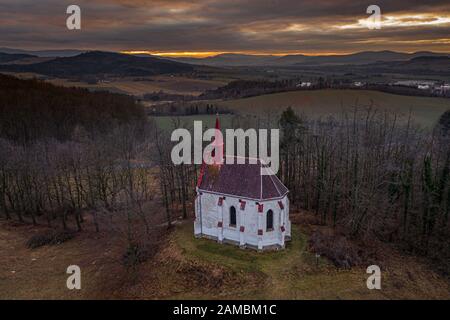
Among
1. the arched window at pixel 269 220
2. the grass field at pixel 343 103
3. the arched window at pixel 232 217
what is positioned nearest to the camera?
the arched window at pixel 269 220

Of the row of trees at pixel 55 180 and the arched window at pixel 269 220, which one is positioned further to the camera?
the row of trees at pixel 55 180

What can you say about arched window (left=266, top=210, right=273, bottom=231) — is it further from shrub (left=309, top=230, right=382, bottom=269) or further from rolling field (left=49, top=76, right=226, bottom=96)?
rolling field (left=49, top=76, right=226, bottom=96)

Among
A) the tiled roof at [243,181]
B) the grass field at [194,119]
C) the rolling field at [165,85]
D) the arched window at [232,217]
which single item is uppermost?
the rolling field at [165,85]

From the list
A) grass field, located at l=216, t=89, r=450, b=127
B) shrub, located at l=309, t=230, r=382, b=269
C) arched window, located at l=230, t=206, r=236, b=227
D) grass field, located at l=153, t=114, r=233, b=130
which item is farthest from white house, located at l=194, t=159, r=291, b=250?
grass field, located at l=153, t=114, r=233, b=130

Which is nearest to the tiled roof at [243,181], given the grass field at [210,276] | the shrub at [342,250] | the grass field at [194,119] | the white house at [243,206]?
the white house at [243,206]

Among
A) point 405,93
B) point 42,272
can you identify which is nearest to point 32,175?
point 42,272

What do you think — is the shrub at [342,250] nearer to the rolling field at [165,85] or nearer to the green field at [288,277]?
the green field at [288,277]

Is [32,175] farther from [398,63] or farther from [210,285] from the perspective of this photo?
[398,63]

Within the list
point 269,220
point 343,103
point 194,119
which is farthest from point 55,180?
point 343,103

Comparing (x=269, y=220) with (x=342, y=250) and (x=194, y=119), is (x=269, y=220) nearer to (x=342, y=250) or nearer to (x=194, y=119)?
(x=342, y=250)
